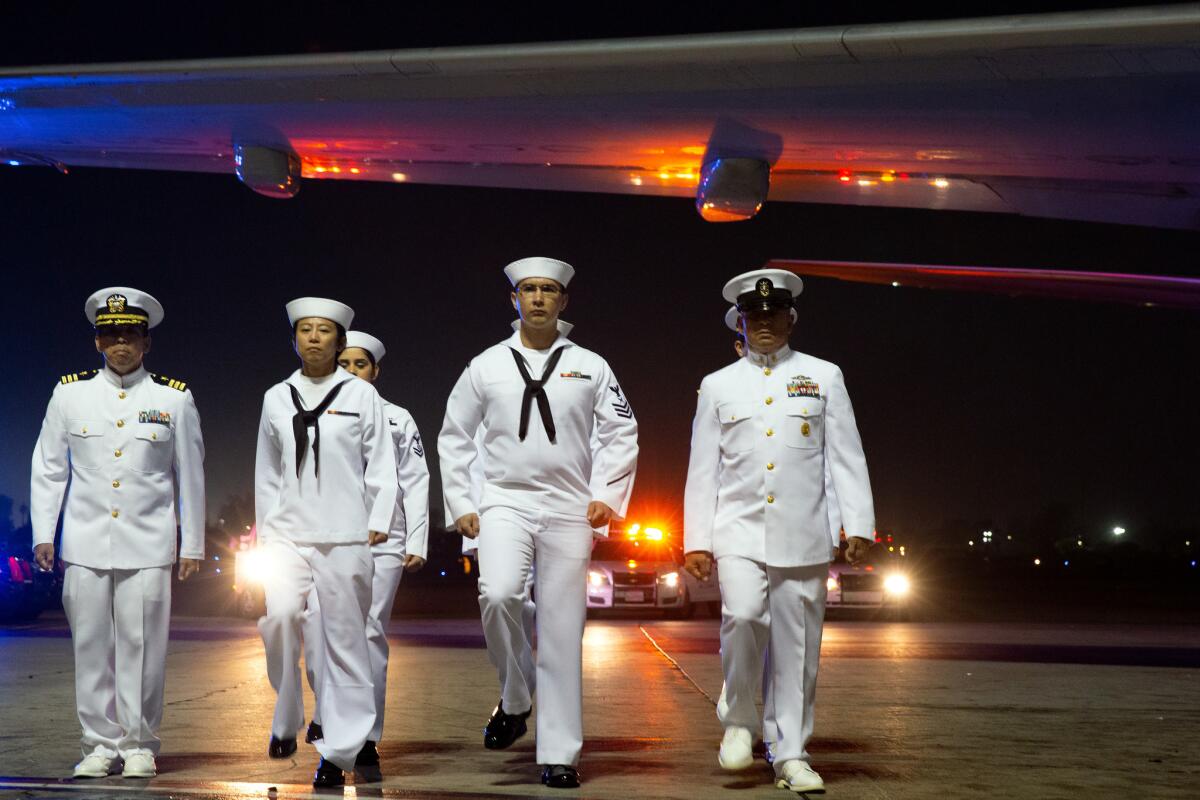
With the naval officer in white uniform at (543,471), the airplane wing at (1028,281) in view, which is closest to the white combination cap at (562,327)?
the naval officer in white uniform at (543,471)

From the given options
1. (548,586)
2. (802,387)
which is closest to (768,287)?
(802,387)

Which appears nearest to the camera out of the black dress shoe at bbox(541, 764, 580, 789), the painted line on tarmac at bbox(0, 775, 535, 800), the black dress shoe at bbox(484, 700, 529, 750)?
the painted line on tarmac at bbox(0, 775, 535, 800)

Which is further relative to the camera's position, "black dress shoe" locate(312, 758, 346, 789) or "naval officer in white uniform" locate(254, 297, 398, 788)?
"naval officer in white uniform" locate(254, 297, 398, 788)

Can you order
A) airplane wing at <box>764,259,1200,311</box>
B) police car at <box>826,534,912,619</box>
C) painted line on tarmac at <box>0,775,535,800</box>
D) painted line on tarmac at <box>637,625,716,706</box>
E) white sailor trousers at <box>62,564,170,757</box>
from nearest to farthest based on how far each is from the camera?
painted line on tarmac at <box>0,775,535,800</box>, white sailor trousers at <box>62,564,170,757</box>, painted line on tarmac at <box>637,625,716,706</box>, airplane wing at <box>764,259,1200,311</box>, police car at <box>826,534,912,619</box>

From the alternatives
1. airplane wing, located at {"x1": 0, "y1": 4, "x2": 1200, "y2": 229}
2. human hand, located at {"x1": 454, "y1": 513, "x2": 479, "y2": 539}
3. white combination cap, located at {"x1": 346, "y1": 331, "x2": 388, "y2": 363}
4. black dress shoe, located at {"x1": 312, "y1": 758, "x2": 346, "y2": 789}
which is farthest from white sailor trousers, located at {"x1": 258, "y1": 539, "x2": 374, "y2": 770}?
airplane wing, located at {"x1": 0, "y1": 4, "x2": 1200, "y2": 229}

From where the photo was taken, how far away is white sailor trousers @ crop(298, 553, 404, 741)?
590 cm

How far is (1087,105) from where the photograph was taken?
9.44 m

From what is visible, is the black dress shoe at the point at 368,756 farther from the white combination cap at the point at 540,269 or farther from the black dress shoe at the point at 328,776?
the white combination cap at the point at 540,269

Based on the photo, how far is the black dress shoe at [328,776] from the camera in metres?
5.32

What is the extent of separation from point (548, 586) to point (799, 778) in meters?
1.28

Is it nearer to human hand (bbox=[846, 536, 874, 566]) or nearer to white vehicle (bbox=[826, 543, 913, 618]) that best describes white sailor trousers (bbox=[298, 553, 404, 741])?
human hand (bbox=[846, 536, 874, 566])

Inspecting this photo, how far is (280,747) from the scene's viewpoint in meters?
6.04

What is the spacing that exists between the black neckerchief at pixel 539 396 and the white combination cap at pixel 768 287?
0.86 metres

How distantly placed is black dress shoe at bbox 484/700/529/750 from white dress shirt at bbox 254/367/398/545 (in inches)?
52.6
